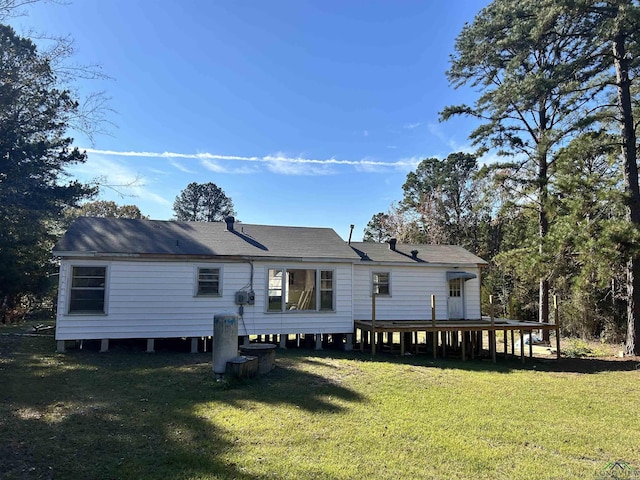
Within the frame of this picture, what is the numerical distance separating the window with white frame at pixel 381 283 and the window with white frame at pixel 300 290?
177 centimetres

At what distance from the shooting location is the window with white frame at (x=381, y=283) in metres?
13.6

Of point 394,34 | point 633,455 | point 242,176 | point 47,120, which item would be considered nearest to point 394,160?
point 242,176

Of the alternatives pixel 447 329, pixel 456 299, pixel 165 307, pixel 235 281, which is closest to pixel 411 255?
pixel 456 299

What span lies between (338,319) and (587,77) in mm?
11142

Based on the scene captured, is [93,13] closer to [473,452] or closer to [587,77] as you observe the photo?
[473,452]

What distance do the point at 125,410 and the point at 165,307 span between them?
18.4 ft

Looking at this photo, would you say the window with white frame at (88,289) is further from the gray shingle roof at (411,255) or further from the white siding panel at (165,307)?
the gray shingle roof at (411,255)

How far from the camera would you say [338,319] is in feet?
41.3

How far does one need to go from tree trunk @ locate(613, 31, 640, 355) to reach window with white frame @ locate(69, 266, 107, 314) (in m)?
14.3

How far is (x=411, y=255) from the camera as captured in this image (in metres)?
14.6

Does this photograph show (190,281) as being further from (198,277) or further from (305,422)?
(305,422)

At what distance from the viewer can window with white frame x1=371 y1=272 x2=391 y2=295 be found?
1362 cm

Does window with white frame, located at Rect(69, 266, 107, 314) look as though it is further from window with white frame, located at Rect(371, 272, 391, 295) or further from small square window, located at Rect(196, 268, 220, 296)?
window with white frame, located at Rect(371, 272, 391, 295)

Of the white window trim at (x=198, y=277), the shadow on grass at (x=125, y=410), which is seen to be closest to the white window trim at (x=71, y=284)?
the shadow on grass at (x=125, y=410)
